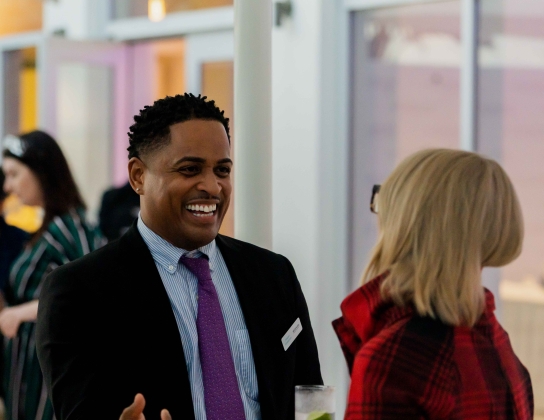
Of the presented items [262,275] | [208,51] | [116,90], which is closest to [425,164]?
[262,275]

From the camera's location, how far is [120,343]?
1800 mm

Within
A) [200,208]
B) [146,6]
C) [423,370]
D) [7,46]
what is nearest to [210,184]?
[200,208]

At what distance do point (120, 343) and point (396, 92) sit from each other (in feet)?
10.5

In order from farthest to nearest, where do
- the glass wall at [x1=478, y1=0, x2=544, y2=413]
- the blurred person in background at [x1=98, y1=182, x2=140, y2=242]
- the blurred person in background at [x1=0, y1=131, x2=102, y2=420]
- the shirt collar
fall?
the blurred person in background at [x1=98, y1=182, x2=140, y2=242] < the glass wall at [x1=478, y1=0, x2=544, y2=413] < the blurred person in background at [x1=0, y1=131, x2=102, y2=420] < the shirt collar

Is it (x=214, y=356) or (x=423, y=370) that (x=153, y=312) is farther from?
(x=423, y=370)

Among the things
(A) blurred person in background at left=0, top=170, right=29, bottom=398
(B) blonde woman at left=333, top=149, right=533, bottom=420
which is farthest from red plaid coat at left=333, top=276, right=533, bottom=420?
(A) blurred person in background at left=0, top=170, right=29, bottom=398

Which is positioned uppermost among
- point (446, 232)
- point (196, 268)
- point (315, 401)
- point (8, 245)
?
point (446, 232)

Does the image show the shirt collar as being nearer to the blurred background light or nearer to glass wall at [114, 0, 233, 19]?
glass wall at [114, 0, 233, 19]

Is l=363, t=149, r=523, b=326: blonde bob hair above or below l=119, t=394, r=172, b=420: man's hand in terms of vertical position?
above

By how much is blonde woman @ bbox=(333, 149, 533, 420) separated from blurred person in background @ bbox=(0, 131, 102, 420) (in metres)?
2.19

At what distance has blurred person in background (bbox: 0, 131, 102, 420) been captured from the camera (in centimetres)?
364

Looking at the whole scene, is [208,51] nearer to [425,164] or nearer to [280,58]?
[280,58]

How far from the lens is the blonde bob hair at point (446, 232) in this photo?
1.61 meters

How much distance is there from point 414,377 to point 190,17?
4553mm
